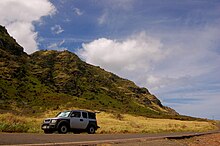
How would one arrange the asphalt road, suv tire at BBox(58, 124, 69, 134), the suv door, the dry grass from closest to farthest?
1. the asphalt road
2. suv tire at BBox(58, 124, 69, 134)
3. the suv door
4. the dry grass

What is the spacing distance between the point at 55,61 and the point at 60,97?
257 ft

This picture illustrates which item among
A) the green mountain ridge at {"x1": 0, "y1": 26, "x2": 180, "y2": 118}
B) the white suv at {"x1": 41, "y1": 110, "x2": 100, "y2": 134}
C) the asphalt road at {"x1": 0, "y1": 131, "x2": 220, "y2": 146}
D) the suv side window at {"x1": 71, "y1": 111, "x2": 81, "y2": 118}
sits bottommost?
the asphalt road at {"x1": 0, "y1": 131, "x2": 220, "y2": 146}

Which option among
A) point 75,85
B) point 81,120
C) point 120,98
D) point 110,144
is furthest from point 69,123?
point 120,98

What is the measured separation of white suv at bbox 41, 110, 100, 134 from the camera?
84.8 ft

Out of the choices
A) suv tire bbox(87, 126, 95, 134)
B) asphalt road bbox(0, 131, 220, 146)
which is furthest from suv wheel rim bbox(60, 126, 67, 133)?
asphalt road bbox(0, 131, 220, 146)

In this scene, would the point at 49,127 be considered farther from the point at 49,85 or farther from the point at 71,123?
the point at 49,85

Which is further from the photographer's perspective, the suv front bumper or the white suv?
the white suv

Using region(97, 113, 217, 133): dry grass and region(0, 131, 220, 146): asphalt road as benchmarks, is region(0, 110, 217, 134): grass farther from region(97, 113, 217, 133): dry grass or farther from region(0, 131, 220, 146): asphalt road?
region(0, 131, 220, 146): asphalt road

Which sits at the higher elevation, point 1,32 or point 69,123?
point 1,32

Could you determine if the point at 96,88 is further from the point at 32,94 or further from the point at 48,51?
the point at 32,94

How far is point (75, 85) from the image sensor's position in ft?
526

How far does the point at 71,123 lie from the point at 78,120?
0.80 metres

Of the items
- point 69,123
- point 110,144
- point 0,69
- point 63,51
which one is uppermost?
point 63,51

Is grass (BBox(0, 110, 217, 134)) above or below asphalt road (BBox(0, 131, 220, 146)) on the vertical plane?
above
